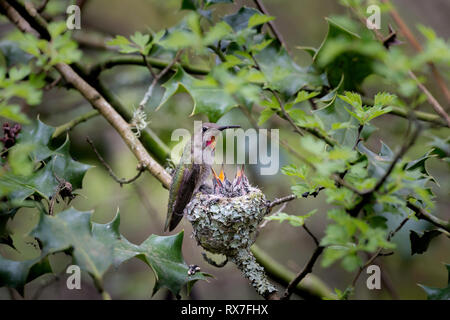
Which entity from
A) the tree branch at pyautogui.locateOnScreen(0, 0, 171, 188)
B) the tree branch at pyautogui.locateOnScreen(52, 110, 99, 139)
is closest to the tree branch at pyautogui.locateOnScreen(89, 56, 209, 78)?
the tree branch at pyautogui.locateOnScreen(0, 0, 171, 188)

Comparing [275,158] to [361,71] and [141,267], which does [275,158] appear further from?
[141,267]

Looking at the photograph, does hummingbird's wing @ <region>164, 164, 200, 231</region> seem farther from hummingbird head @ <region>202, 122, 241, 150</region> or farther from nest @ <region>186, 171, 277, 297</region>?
hummingbird head @ <region>202, 122, 241, 150</region>

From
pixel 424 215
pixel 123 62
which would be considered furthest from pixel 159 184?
pixel 424 215

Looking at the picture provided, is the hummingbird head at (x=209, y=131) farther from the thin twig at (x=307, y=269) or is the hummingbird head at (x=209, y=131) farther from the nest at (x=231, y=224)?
the thin twig at (x=307, y=269)

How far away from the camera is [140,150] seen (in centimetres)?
197

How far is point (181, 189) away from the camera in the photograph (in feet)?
6.47

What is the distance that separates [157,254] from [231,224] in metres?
0.37

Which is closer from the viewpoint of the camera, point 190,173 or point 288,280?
point 190,173

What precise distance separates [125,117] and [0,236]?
96cm

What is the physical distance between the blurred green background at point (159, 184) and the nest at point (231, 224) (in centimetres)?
91

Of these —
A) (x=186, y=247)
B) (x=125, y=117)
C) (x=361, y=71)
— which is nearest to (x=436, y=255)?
(x=186, y=247)

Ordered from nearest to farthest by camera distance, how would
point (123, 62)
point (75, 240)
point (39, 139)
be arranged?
point (75, 240) → point (39, 139) → point (123, 62)

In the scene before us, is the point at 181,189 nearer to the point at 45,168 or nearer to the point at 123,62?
the point at 45,168

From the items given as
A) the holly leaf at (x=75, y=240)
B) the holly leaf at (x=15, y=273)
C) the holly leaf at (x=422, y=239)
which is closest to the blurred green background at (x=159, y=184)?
the holly leaf at (x=422, y=239)
